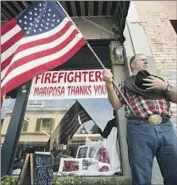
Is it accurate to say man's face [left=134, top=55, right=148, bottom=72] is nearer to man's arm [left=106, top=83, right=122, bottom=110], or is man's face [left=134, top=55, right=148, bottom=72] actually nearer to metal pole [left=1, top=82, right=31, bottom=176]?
man's arm [left=106, top=83, right=122, bottom=110]

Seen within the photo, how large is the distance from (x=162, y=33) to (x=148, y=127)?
326cm

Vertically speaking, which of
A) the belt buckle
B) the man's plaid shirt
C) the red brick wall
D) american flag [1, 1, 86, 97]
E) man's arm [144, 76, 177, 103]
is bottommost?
the belt buckle

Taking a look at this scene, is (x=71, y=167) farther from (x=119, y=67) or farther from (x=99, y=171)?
(x=119, y=67)

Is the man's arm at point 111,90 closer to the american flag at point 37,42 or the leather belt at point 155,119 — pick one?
the leather belt at point 155,119

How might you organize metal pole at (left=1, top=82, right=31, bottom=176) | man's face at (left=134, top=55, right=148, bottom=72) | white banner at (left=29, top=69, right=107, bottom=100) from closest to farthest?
man's face at (left=134, top=55, right=148, bottom=72) < metal pole at (left=1, top=82, right=31, bottom=176) < white banner at (left=29, top=69, right=107, bottom=100)

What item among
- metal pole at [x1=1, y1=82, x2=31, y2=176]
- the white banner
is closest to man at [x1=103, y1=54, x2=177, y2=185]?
the white banner

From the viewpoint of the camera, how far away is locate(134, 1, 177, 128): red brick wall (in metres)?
5.07

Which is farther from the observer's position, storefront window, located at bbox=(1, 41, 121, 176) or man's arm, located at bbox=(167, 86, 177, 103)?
storefront window, located at bbox=(1, 41, 121, 176)

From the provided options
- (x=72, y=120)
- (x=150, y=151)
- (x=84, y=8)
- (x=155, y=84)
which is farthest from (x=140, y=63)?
(x=84, y=8)

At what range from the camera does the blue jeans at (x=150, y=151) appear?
2.85 metres

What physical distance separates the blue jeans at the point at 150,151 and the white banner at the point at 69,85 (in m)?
1.98

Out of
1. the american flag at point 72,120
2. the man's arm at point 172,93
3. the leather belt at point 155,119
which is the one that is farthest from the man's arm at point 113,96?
the american flag at point 72,120

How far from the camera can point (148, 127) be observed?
9.61 ft

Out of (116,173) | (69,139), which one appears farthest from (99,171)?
(69,139)
